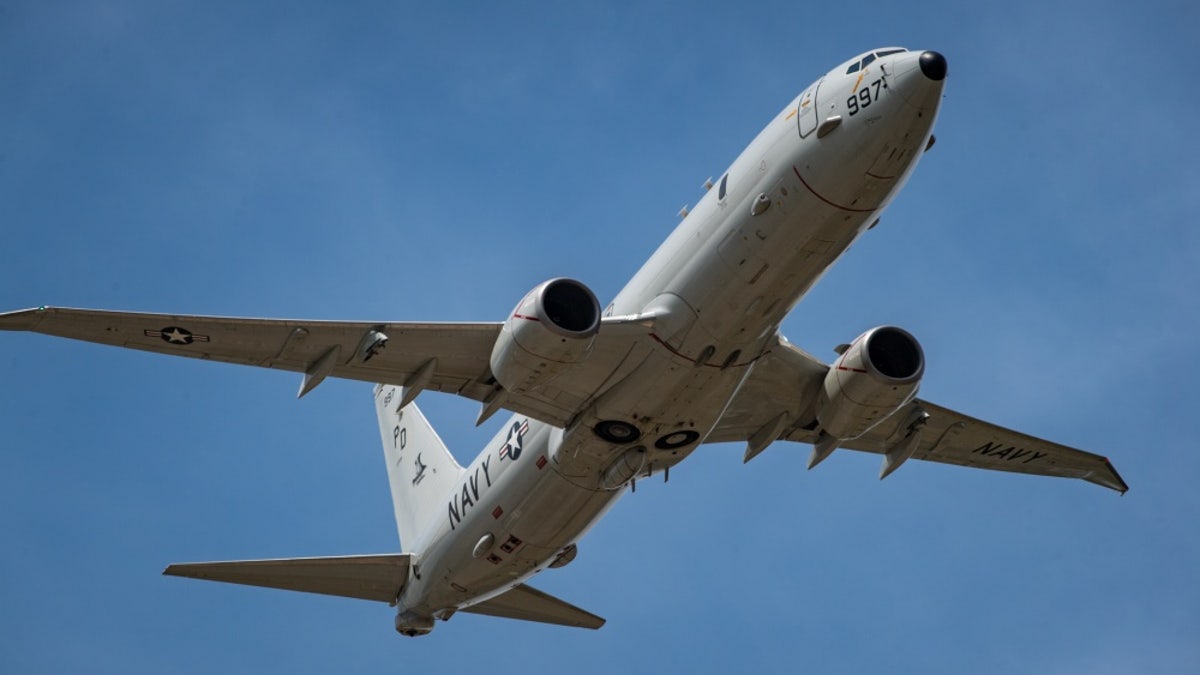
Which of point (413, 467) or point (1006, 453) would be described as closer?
point (1006, 453)

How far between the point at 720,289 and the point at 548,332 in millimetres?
3588

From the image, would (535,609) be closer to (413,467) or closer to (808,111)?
(413,467)

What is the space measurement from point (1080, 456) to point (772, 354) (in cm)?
1038

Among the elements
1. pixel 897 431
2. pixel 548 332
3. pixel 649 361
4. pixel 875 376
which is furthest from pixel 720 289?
pixel 897 431

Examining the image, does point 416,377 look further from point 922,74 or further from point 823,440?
point 922,74

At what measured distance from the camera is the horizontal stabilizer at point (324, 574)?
120ft

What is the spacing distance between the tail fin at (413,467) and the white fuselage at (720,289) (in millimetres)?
4705

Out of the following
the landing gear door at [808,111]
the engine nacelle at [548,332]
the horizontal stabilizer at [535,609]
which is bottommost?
the horizontal stabilizer at [535,609]

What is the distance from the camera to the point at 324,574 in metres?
38.7

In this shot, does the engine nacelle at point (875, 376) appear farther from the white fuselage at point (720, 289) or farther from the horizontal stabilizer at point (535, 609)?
the horizontal stabilizer at point (535, 609)

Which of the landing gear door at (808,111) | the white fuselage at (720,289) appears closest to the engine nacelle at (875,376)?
the white fuselage at (720,289)

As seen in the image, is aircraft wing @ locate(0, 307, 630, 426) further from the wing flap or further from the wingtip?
the wing flap

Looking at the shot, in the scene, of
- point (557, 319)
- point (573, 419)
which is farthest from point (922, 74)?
point (573, 419)

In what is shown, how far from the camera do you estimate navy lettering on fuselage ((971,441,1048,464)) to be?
4084 cm
